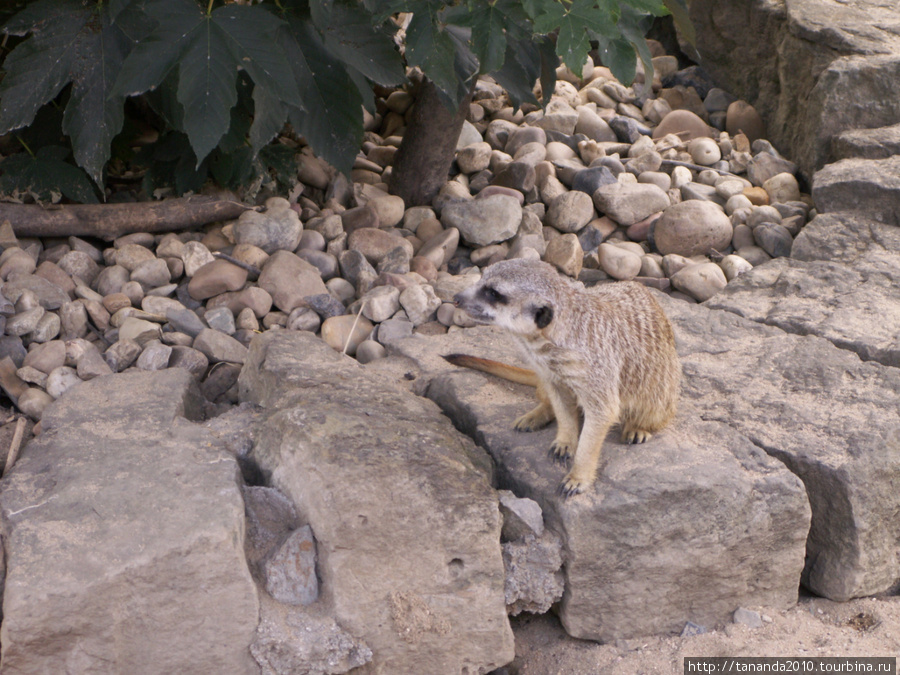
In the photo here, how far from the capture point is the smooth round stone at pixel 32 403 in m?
2.70

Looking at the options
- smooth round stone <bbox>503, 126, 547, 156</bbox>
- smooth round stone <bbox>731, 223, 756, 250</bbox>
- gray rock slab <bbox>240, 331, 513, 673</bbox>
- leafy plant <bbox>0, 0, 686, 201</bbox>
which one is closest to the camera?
gray rock slab <bbox>240, 331, 513, 673</bbox>

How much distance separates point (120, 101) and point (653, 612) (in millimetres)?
2523

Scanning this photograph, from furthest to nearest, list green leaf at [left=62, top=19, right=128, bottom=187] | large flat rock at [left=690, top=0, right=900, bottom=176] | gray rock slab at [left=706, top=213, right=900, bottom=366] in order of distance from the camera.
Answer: large flat rock at [left=690, top=0, right=900, bottom=176] < gray rock slab at [left=706, top=213, right=900, bottom=366] < green leaf at [left=62, top=19, right=128, bottom=187]

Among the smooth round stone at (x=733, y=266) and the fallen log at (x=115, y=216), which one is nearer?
the fallen log at (x=115, y=216)

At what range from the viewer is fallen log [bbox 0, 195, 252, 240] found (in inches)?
134

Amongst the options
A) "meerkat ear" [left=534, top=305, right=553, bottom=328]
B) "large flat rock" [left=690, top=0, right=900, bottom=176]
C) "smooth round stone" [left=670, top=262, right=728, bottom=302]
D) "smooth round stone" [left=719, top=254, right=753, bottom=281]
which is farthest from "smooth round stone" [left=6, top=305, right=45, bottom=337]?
"large flat rock" [left=690, top=0, right=900, bottom=176]

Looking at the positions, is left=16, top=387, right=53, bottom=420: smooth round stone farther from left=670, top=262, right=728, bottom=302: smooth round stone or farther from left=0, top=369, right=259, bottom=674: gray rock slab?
left=670, top=262, right=728, bottom=302: smooth round stone

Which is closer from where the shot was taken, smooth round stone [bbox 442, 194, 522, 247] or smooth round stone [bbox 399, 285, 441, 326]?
smooth round stone [bbox 399, 285, 441, 326]

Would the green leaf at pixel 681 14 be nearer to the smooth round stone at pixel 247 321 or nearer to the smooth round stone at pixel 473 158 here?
the smooth round stone at pixel 473 158

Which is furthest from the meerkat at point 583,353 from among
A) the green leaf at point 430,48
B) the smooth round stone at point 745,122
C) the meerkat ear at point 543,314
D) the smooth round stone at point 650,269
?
the smooth round stone at point 745,122

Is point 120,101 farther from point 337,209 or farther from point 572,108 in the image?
point 572,108

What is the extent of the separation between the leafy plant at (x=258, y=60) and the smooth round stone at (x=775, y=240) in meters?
1.38

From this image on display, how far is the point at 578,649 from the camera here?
92.4 inches

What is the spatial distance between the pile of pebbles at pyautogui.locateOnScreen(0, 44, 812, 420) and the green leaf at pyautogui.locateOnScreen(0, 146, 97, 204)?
7.3 inches
